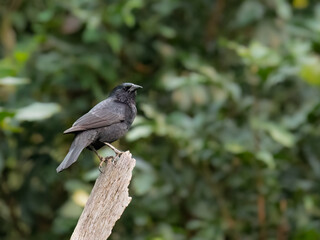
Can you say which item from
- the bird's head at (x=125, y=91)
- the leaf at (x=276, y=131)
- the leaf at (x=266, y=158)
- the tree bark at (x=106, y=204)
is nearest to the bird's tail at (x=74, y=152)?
the tree bark at (x=106, y=204)

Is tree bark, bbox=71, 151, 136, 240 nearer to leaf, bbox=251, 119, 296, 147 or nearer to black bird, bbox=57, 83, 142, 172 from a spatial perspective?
black bird, bbox=57, 83, 142, 172

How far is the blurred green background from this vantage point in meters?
4.82

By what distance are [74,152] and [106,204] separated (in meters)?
0.33

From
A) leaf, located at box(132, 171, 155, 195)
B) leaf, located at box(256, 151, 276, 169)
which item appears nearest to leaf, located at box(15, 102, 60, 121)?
leaf, located at box(132, 171, 155, 195)

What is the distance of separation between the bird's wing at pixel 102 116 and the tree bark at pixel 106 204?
34 cm

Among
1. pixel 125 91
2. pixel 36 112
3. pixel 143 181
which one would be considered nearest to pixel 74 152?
pixel 125 91

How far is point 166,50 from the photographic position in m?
5.70

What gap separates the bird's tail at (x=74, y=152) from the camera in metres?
2.98

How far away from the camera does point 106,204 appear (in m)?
3.01

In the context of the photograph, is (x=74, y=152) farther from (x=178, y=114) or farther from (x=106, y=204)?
(x=178, y=114)

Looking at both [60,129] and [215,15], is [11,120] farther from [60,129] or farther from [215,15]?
[215,15]

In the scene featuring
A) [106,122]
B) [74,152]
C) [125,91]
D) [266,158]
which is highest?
[266,158]

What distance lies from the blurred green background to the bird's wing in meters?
0.82

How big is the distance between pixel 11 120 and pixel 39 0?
1873 millimetres
